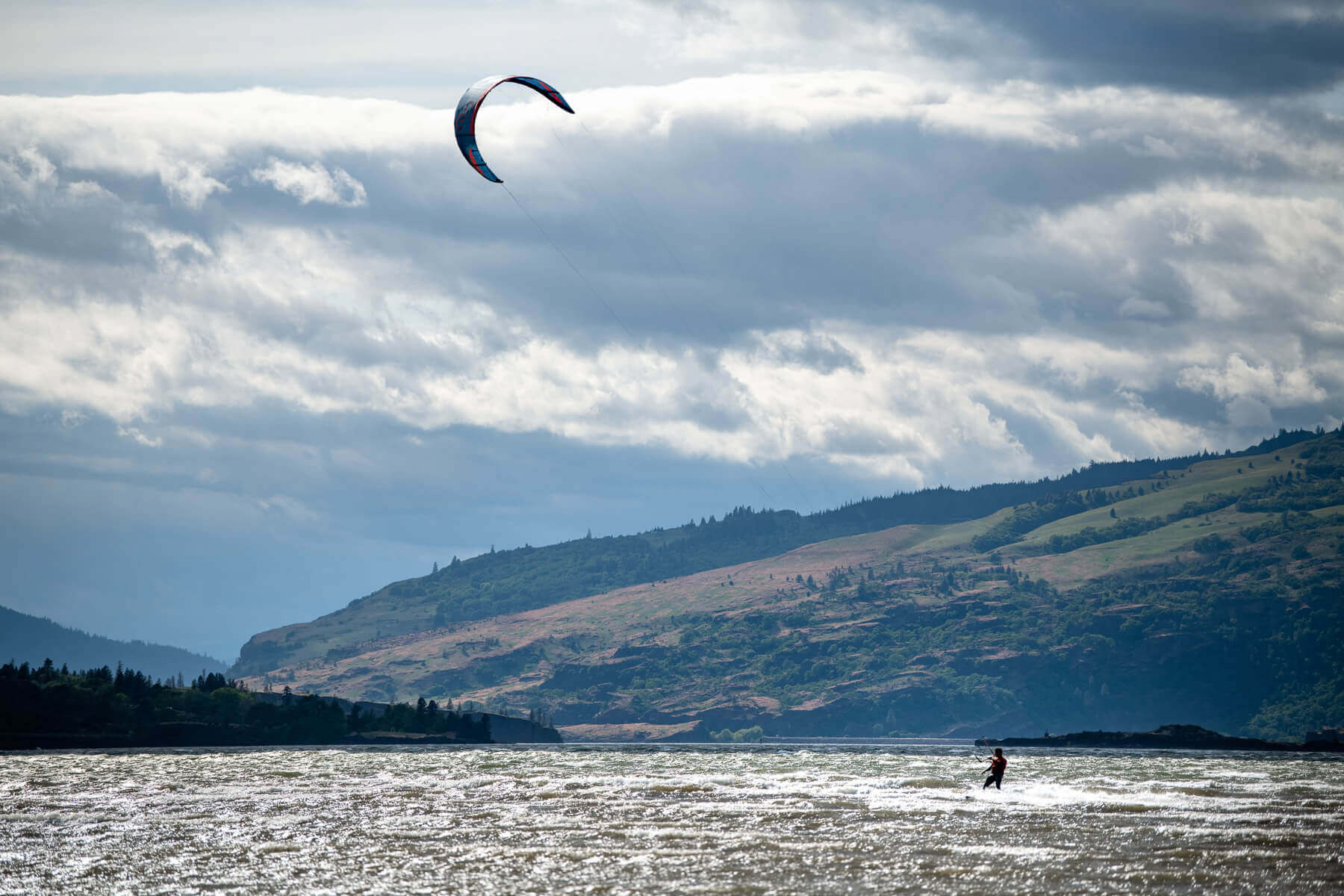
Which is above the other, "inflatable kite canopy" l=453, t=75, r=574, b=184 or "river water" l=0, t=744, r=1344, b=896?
"inflatable kite canopy" l=453, t=75, r=574, b=184

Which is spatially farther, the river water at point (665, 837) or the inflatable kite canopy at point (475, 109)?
the inflatable kite canopy at point (475, 109)

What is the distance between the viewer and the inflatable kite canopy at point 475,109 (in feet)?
444

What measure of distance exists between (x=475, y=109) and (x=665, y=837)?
76.9 metres

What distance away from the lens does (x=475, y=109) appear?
135125mm

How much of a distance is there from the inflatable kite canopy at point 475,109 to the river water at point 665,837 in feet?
196

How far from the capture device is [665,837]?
85.6 m

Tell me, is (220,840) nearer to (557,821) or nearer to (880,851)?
(557,821)

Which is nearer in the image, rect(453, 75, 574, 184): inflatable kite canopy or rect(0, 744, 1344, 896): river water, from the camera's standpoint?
rect(0, 744, 1344, 896): river water

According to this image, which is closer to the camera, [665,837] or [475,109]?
[665,837]

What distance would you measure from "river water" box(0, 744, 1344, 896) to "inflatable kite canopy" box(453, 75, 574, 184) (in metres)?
59.8

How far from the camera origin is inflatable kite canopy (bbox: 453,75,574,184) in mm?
135375

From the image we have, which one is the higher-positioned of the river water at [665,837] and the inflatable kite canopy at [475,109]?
the inflatable kite canopy at [475,109]

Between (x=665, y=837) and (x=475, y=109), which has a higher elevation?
(x=475, y=109)

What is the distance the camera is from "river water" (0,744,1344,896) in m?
67.8
